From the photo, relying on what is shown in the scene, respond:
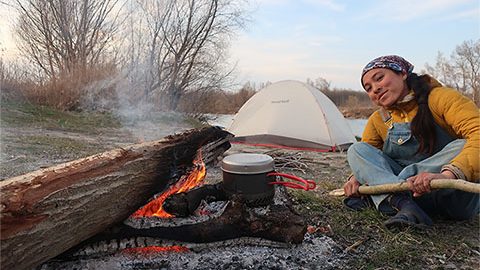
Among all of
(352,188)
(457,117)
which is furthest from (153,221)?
(457,117)

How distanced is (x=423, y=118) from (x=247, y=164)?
3.70 ft

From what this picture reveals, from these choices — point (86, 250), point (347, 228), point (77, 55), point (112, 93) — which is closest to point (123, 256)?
point (86, 250)

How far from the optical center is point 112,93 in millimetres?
9742

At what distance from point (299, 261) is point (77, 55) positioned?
1265cm

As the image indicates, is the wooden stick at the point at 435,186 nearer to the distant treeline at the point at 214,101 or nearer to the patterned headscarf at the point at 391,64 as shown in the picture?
the patterned headscarf at the point at 391,64

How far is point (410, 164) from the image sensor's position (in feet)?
7.19

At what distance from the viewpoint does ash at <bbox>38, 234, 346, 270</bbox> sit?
147cm

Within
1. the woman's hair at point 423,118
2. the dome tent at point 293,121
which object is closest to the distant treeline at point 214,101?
the dome tent at point 293,121

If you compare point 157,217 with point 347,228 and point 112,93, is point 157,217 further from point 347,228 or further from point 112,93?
point 112,93

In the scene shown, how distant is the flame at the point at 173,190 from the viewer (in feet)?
5.58

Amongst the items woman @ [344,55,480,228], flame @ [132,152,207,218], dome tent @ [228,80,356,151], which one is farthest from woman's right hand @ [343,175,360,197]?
dome tent @ [228,80,356,151]

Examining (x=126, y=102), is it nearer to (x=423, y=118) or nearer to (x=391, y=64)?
(x=391, y=64)

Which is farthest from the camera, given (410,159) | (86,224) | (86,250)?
(410,159)

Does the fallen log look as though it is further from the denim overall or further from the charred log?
the denim overall
